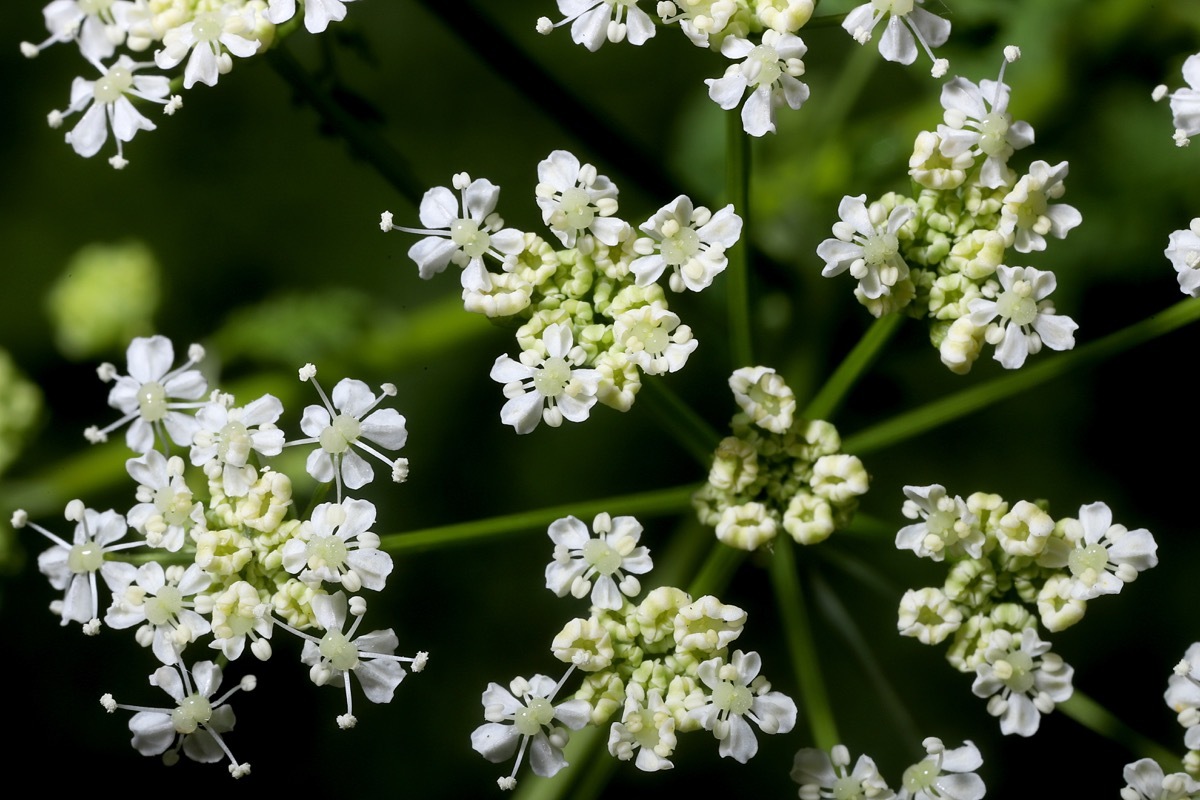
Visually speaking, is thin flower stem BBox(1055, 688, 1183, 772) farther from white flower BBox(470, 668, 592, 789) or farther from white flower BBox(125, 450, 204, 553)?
white flower BBox(125, 450, 204, 553)

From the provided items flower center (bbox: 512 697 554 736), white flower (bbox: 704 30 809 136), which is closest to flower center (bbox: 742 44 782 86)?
white flower (bbox: 704 30 809 136)

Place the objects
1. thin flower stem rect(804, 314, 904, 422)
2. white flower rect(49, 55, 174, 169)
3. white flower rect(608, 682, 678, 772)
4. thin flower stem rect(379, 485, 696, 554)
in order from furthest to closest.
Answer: white flower rect(49, 55, 174, 169)
thin flower stem rect(804, 314, 904, 422)
thin flower stem rect(379, 485, 696, 554)
white flower rect(608, 682, 678, 772)

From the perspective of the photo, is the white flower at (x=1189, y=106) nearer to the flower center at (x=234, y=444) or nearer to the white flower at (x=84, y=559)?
the flower center at (x=234, y=444)

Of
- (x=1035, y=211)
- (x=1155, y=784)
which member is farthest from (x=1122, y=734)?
(x=1035, y=211)

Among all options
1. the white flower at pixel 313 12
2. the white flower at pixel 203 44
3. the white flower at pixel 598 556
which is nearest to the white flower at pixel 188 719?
the white flower at pixel 598 556

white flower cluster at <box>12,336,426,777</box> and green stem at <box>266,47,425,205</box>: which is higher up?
green stem at <box>266,47,425,205</box>

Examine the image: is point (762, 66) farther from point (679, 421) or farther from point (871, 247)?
point (679, 421)

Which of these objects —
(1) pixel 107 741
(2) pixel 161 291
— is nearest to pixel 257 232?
(2) pixel 161 291
